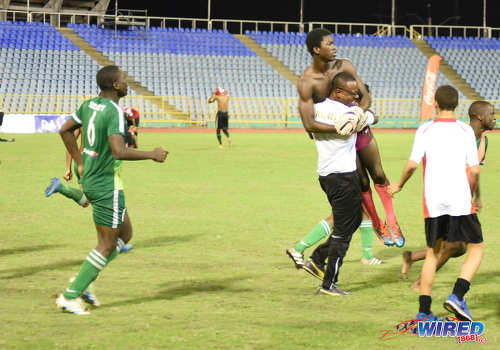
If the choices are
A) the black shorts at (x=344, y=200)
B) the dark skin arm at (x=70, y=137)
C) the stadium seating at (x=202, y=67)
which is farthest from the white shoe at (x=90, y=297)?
the stadium seating at (x=202, y=67)

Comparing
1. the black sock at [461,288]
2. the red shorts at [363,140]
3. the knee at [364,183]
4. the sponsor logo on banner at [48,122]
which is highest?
the red shorts at [363,140]

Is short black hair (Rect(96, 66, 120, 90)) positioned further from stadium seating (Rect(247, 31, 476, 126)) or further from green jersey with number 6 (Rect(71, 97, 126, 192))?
stadium seating (Rect(247, 31, 476, 126))

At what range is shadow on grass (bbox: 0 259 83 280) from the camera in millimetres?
6988

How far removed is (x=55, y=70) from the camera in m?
38.7

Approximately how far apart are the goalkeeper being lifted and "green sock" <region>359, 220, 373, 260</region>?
4.31 ft

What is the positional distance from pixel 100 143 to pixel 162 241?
3424mm

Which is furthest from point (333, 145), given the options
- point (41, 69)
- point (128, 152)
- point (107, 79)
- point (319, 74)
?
point (41, 69)

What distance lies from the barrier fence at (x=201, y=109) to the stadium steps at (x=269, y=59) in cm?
306

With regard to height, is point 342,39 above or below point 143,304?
above

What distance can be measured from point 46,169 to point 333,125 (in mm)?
12289

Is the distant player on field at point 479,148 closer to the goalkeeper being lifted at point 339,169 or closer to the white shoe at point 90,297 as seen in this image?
the goalkeeper being lifted at point 339,169

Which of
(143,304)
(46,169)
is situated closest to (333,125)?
(143,304)

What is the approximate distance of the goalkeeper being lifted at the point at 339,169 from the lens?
20.2 feet

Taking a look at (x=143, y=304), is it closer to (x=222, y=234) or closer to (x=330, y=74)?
(x=330, y=74)
